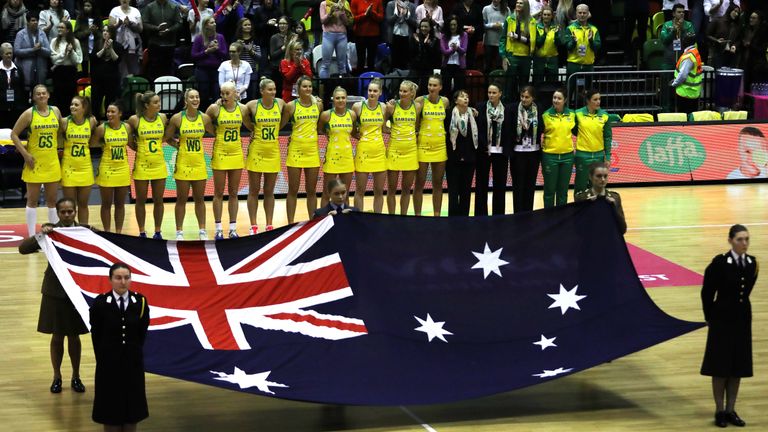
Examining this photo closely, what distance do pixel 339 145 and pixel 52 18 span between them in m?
6.41

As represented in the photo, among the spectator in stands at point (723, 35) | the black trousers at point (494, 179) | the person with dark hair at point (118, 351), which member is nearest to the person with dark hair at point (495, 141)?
the black trousers at point (494, 179)

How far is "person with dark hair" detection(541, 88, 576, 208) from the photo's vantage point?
15398 mm

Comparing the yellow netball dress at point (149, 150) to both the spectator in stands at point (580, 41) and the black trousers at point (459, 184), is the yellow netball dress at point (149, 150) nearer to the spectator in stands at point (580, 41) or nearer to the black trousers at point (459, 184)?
the black trousers at point (459, 184)

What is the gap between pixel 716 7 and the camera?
22.6 metres

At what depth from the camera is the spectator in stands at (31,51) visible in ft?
63.4

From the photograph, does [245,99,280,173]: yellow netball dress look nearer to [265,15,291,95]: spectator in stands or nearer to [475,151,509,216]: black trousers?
[475,151,509,216]: black trousers

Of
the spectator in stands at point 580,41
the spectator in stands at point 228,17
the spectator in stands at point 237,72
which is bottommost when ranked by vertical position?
the spectator in stands at point 237,72

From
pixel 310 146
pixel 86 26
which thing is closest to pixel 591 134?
pixel 310 146

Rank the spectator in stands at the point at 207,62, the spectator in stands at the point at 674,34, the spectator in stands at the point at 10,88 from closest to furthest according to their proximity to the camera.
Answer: the spectator in stands at the point at 10,88
the spectator in stands at the point at 207,62
the spectator in stands at the point at 674,34

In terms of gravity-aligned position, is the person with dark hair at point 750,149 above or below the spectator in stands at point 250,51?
below

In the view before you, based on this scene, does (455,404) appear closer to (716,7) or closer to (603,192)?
(603,192)

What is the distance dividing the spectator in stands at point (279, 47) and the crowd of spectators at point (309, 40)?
0.08 feet

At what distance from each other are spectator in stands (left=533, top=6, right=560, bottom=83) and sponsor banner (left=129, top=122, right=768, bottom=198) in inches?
56.7

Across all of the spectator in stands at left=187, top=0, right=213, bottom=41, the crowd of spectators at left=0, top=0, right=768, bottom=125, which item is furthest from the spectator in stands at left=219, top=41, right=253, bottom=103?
the spectator in stands at left=187, top=0, right=213, bottom=41
